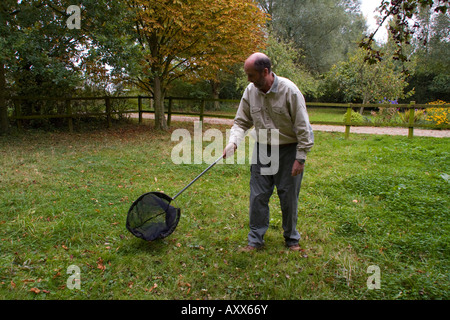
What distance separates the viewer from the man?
2.75 meters

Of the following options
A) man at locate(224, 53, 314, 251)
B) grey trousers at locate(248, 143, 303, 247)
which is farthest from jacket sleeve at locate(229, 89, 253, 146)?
grey trousers at locate(248, 143, 303, 247)

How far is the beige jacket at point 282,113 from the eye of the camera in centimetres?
276

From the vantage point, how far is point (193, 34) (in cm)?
937

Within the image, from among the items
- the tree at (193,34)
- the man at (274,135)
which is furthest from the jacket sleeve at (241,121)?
the tree at (193,34)

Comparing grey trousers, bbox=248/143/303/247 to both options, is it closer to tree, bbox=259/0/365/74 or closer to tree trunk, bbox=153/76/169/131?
tree trunk, bbox=153/76/169/131

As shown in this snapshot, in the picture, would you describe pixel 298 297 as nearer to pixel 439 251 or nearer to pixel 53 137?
pixel 439 251

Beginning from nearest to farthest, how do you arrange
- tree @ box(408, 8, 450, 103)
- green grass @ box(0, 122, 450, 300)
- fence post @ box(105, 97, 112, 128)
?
green grass @ box(0, 122, 450, 300), fence post @ box(105, 97, 112, 128), tree @ box(408, 8, 450, 103)

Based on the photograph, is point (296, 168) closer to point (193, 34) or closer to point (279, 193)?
point (279, 193)

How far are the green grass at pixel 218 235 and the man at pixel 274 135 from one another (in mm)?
344

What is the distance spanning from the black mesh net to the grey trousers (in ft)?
2.71

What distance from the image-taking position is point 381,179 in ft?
16.3

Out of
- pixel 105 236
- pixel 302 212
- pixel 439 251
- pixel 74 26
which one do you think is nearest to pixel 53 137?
pixel 74 26

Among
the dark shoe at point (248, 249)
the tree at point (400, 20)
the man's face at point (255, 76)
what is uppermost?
the tree at point (400, 20)

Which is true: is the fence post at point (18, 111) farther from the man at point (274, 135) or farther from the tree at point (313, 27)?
the tree at point (313, 27)
